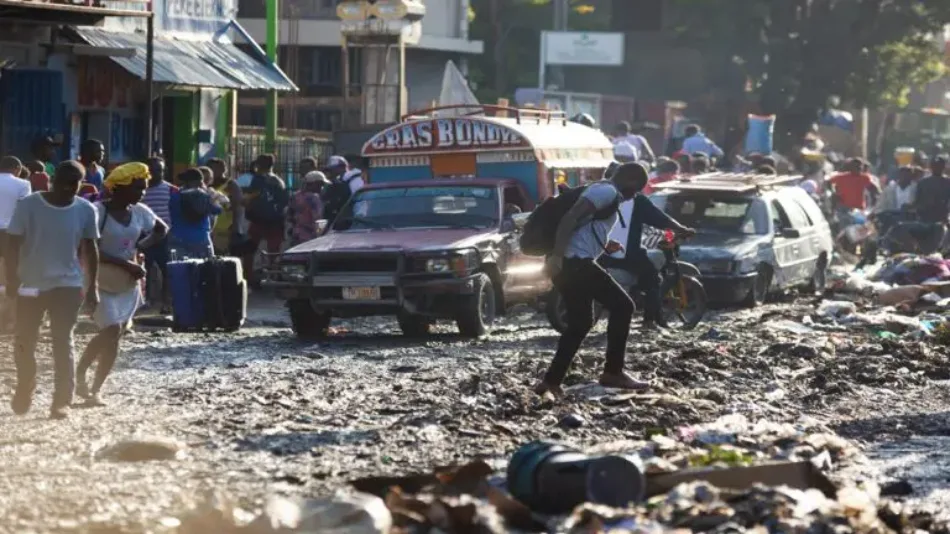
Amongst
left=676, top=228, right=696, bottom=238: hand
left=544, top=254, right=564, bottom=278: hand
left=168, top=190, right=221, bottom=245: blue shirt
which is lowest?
left=168, top=190, right=221, bottom=245: blue shirt

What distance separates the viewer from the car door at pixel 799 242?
24359 millimetres

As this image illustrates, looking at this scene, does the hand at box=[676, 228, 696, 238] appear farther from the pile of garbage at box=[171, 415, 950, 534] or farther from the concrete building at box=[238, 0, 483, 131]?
the concrete building at box=[238, 0, 483, 131]

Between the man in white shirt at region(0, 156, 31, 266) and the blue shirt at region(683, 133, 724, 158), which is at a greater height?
the man in white shirt at region(0, 156, 31, 266)

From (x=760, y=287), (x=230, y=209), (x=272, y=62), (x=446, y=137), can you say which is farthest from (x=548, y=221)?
(x=272, y=62)

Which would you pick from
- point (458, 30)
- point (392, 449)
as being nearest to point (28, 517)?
point (392, 449)

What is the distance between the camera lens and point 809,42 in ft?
183

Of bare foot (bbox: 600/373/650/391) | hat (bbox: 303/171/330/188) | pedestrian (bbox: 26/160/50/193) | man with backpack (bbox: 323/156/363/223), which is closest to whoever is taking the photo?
bare foot (bbox: 600/373/650/391)

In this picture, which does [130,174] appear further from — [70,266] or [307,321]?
[307,321]

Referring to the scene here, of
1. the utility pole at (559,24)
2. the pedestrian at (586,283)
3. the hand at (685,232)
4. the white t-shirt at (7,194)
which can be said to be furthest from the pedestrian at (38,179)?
the utility pole at (559,24)

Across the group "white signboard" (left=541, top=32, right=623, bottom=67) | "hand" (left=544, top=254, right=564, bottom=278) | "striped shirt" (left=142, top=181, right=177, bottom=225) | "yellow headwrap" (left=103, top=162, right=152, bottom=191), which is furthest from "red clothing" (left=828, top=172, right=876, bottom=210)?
"yellow headwrap" (left=103, top=162, right=152, bottom=191)

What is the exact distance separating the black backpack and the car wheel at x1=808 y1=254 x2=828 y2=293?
12.2m

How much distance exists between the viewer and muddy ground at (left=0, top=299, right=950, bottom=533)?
10.1 metres

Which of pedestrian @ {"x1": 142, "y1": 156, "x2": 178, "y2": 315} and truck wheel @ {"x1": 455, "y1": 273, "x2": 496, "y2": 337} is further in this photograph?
pedestrian @ {"x1": 142, "y1": 156, "x2": 178, "y2": 315}

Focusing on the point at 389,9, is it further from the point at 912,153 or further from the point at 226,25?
the point at 912,153
